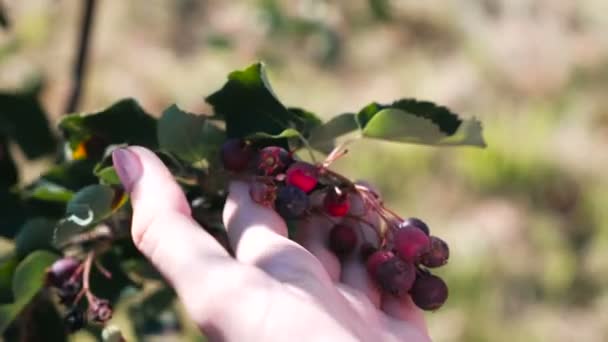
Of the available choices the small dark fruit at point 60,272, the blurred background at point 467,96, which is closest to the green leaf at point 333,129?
the small dark fruit at point 60,272

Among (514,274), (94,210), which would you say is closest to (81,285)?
(94,210)

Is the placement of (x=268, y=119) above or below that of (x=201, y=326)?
above

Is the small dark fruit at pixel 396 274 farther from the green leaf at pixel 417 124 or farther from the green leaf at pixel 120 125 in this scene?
the green leaf at pixel 120 125

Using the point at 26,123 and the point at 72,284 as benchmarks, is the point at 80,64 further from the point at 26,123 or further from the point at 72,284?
the point at 72,284

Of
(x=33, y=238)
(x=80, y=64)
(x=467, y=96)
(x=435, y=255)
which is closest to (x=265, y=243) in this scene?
(x=435, y=255)

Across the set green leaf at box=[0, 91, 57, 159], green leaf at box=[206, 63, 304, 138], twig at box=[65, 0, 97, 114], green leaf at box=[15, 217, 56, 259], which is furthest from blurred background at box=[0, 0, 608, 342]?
green leaf at box=[206, 63, 304, 138]

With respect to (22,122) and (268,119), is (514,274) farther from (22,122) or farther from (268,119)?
(268,119)

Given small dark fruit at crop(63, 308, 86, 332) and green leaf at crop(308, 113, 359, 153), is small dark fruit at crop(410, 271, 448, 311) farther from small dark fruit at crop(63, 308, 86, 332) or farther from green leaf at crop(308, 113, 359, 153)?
small dark fruit at crop(63, 308, 86, 332)
